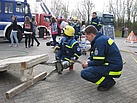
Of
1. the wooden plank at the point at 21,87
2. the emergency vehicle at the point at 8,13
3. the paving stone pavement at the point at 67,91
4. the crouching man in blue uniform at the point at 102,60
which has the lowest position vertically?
the paving stone pavement at the point at 67,91

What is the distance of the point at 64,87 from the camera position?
4566 millimetres

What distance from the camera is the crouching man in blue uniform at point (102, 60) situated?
13.3 ft

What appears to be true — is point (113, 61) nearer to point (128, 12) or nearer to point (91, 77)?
point (91, 77)

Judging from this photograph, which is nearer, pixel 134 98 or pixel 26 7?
pixel 134 98

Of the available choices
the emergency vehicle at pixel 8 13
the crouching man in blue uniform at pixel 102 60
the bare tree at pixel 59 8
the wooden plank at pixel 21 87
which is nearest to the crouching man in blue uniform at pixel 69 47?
the wooden plank at pixel 21 87

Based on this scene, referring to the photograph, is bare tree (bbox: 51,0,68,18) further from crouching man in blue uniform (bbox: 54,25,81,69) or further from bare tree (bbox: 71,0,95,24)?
crouching man in blue uniform (bbox: 54,25,81,69)

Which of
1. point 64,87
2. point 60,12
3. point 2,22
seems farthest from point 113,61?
point 60,12

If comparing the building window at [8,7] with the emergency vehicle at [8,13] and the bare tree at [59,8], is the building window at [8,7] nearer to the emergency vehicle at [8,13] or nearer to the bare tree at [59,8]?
the emergency vehicle at [8,13]

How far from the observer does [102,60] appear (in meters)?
4.11

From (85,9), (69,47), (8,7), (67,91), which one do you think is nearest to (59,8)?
(85,9)

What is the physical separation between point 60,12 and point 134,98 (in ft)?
134

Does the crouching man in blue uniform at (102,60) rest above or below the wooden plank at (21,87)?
above

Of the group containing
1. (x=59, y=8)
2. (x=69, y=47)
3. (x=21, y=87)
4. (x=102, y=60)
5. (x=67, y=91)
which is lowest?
(x=67, y=91)

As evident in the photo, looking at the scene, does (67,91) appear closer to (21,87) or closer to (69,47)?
(21,87)
